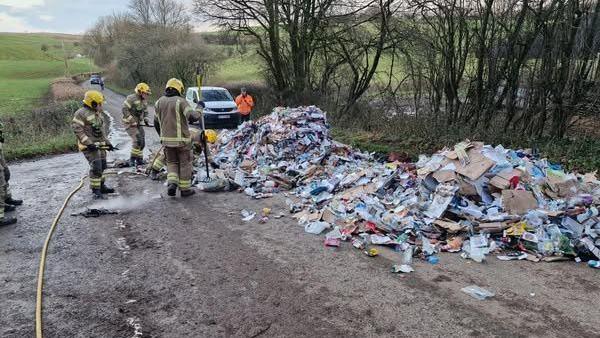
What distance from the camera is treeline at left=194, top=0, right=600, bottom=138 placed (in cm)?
945

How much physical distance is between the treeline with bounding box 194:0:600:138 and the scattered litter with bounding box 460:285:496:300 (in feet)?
21.9

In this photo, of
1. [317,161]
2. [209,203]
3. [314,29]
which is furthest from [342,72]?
[209,203]

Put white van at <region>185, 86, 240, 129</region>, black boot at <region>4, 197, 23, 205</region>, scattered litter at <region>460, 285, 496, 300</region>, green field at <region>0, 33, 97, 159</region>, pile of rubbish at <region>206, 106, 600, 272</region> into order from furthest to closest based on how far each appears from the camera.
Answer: white van at <region>185, 86, 240, 129</region> < green field at <region>0, 33, 97, 159</region> < black boot at <region>4, 197, 23, 205</region> < pile of rubbish at <region>206, 106, 600, 272</region> < scattered litter at <region>460, 285, 496, 300</region>

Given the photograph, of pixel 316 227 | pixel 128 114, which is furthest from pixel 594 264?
pixel 128 114

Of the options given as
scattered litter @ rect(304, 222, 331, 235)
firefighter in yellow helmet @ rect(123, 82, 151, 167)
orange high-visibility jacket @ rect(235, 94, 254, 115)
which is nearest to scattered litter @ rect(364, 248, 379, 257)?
scattered litter @ rect(304, 222, 331, 235)

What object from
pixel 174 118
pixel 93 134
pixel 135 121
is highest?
pixel 174 118

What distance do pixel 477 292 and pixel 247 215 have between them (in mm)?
3606

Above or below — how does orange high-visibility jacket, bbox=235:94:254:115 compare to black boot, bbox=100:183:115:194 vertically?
above

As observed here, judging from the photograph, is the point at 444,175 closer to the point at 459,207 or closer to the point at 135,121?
the point at 459,207

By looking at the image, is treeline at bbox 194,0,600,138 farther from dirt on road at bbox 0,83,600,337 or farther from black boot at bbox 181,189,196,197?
black boot at bbox 181,189,196,197

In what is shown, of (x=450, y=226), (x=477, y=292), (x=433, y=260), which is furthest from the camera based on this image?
(x=450, y=226)

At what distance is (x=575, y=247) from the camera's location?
5.16 m

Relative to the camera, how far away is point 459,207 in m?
5.98

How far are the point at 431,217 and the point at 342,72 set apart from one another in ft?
46.6
